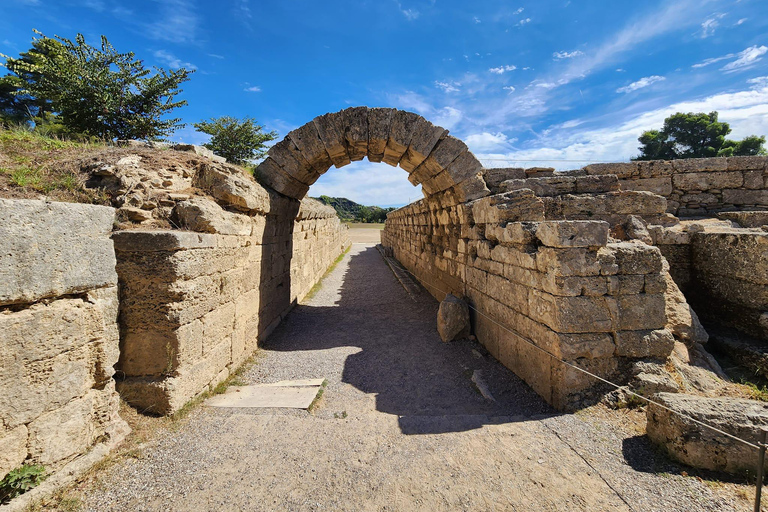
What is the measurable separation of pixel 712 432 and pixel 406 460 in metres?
2.26

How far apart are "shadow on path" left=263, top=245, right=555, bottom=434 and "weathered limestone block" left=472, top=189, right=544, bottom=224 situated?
2082 mm

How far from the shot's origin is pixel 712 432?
232cm

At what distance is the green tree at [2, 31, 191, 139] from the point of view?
268 inches

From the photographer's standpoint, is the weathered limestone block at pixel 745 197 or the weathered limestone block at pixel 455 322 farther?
the weathered limestone block at pixel 745 197

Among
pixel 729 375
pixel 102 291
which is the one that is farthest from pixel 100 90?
pixel 729 375

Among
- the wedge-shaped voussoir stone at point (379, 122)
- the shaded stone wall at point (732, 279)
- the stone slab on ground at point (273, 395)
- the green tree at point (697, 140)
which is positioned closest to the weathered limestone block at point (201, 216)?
the stone slab on ground at point (273, 395)

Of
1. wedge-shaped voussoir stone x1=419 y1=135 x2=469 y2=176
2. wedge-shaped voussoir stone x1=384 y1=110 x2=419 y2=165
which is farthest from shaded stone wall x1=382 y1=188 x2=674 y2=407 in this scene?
wedge-shaped voussoir stone x1=384 y1=110 x2=419 y2=165

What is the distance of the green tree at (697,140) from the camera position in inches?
869

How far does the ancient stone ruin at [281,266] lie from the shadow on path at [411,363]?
1.27 feet

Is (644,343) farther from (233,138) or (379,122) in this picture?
(233,138)

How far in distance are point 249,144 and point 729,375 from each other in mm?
12729

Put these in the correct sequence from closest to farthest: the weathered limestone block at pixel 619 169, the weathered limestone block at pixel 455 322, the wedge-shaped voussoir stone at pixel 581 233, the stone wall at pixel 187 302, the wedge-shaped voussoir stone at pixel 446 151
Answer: the stone wall at pixel 187 302 < the wedge-shaped voussoir stone at pixel 581 233 < the weathered limestone block at pixel 455 322 < the wedge-shaped voussoir stone at pixel 446 151 < the weathered limestone block at pixel 619 169

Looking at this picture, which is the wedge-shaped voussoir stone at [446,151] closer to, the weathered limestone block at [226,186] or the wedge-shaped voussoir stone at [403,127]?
the wedge-shaped voussoir stone at [403,127]

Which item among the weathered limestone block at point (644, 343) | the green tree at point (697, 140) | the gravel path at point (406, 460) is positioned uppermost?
the green tree at point (697, 140)
